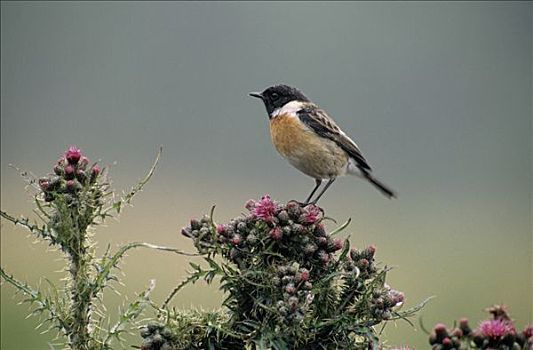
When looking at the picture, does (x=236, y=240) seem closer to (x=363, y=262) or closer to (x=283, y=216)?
(x=283, y=216)

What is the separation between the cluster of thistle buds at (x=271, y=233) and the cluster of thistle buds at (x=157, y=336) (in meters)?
0.32

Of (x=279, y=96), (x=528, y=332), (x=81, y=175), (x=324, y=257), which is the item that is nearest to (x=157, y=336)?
(x=324, y=257)

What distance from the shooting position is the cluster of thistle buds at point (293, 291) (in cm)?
323

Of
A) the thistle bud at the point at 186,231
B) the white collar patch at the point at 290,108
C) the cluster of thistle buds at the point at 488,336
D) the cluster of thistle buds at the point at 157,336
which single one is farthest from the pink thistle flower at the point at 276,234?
the white collar patch at the point at 290,108

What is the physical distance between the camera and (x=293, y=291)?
10.6 feet

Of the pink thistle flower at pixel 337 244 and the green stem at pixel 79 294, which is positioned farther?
the green stem at pixel 79 294

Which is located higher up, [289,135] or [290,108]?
[290,108]

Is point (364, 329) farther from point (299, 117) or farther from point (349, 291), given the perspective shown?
point (299, 117)

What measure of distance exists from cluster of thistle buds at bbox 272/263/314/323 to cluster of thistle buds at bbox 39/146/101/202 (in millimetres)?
919

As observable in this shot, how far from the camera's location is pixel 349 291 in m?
3.58

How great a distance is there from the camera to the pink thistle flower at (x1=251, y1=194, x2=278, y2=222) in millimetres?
3529

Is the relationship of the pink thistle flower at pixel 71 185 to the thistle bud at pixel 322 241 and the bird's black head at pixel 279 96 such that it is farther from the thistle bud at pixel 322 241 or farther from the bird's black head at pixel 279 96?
the bird's black head at pixel 279 96

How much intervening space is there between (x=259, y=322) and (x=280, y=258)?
0.27m

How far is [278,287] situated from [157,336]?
18.0 inches
